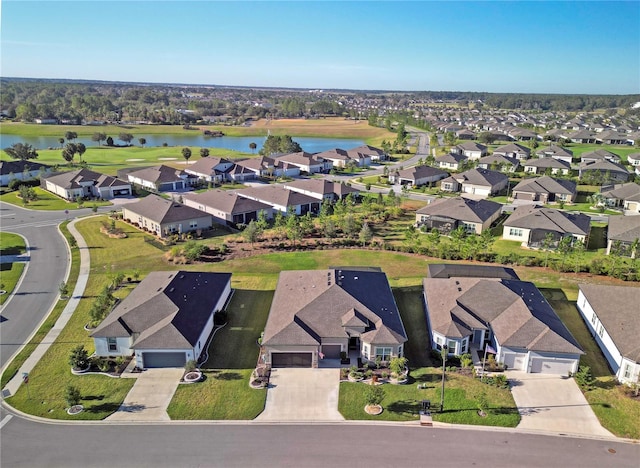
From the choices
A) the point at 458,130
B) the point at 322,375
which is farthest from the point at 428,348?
the point at 458,130

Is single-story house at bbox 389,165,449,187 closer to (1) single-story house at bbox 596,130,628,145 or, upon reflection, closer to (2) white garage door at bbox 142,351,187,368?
(2) white garage door at bbox 142,351,187,368

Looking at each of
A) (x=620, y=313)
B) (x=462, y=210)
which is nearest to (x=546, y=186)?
(x=462, y=210)

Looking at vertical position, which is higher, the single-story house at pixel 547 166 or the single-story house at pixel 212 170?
the single-story house at pixel 547 166

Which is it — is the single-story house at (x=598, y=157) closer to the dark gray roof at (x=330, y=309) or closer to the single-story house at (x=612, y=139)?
the single-story house at (x=612, y=139)

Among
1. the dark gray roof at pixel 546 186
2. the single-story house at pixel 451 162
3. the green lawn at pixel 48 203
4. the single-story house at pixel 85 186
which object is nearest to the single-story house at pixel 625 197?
the dark gray roof at pixel 546 186

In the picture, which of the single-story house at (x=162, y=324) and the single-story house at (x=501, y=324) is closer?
the single-story house at (x=501, y=324)

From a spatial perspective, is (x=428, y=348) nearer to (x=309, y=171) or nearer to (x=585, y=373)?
(x=585, y=373)

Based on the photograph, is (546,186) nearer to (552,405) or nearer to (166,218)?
(552,405)
